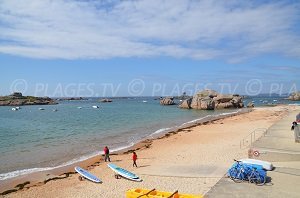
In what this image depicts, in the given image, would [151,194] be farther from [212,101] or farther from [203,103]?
[212,101]

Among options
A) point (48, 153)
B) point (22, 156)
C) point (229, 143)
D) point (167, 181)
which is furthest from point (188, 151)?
point (22, 156)

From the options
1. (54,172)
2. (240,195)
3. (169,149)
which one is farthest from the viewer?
(169,149)

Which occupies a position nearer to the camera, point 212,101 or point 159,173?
point 159,173

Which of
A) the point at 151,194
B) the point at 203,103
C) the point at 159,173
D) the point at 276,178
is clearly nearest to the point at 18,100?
the point at 203,103

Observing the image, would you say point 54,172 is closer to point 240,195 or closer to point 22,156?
point 22,156

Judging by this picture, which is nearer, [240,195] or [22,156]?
[240,195]

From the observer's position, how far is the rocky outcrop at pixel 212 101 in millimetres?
93438

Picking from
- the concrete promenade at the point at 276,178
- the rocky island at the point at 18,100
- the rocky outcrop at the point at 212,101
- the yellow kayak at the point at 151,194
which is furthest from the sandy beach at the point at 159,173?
the rocky island at the point at 18,100

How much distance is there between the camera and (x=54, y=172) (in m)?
21.9

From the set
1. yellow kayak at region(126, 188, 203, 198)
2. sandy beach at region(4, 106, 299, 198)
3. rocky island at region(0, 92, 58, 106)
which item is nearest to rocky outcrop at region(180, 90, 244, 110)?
sandy beach at region(4, 106, 299, 198)

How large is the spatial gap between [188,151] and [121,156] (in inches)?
213

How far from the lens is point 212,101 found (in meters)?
95.0

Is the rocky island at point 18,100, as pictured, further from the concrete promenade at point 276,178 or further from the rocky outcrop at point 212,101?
the concrete promenade at point 276,178

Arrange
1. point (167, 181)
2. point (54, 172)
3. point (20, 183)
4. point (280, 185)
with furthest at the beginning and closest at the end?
point (54, 172), point (20, 183), point (167, 181), point (280, 185)
